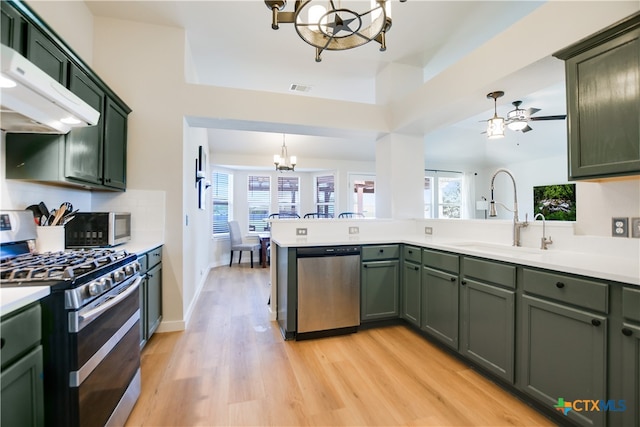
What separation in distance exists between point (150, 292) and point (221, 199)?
4128 mm

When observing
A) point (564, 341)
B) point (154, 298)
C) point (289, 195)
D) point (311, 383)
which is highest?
point (289, 195)

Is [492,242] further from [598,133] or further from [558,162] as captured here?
[558,162]

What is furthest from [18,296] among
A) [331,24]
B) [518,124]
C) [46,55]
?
[518,124]

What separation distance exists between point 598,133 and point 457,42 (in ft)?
7.29

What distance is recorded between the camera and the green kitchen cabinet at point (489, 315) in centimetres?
171

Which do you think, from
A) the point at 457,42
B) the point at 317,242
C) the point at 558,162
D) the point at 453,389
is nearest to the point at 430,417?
the point at 453,389

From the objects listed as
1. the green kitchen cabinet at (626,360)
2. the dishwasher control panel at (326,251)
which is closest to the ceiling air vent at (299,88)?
the dishwasher control panel at (326,251)

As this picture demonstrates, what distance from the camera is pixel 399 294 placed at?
2.79 m

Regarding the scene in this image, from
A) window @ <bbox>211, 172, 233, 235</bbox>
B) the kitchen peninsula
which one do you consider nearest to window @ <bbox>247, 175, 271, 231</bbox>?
window @ <bbox>211, 172, 233, 235</bbox>

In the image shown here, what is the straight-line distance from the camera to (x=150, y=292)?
234 cm

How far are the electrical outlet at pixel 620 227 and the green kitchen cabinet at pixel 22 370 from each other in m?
2.98

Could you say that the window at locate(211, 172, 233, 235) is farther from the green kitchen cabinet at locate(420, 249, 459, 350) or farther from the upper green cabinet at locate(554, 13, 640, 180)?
the upper green cabinet at locate(554, 13, 640, 180)

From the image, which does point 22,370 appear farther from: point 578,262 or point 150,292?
point 578,262

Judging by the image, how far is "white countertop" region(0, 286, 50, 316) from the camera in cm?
86
